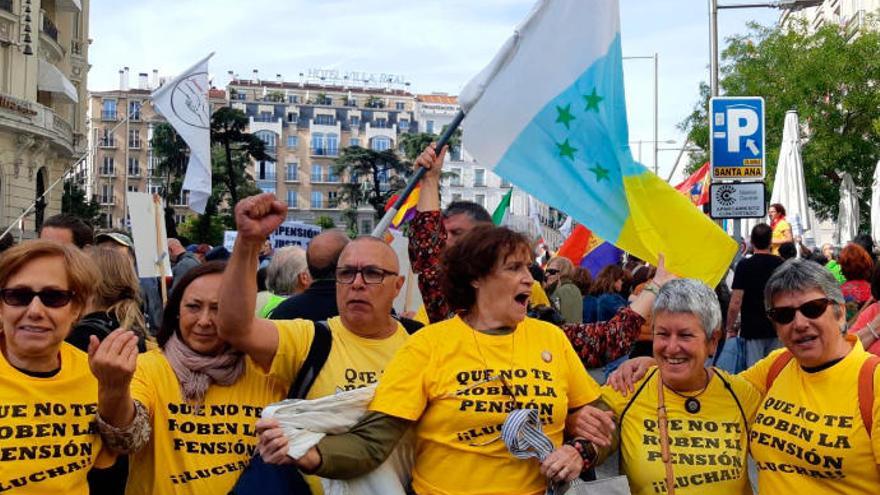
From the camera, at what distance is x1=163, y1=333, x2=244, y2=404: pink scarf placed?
11.5 feet

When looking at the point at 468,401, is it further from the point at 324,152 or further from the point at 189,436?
the point at 324,152

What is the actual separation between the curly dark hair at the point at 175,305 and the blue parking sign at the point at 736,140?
6.60m

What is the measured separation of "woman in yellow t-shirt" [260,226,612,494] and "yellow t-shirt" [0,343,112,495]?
2.50 feet

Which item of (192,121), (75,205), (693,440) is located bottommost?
(693,440)

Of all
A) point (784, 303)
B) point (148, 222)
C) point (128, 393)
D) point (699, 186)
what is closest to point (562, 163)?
point (784, 303)

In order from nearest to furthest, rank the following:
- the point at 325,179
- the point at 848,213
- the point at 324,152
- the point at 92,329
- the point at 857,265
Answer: the point at 92,329 → the point at 857,265 → the point at 848,213 → the point at 325,179 → the point at 324,152

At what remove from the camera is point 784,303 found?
11.8 ft

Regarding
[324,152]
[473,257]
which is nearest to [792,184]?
[473,257]

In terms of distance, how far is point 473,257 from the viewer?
3594 mm

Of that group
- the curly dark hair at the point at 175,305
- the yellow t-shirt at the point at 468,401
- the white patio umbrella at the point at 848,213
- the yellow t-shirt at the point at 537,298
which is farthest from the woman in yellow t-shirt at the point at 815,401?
the white patio umbrella at the point at 848,213

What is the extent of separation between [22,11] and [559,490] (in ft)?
130

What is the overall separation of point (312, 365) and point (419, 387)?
0.53 metres

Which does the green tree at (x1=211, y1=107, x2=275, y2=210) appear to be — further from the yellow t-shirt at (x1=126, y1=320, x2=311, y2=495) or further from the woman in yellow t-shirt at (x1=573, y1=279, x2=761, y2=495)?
the woman in yellow t-shirt at (x1=573, y1=279, x2=761, y2=495)

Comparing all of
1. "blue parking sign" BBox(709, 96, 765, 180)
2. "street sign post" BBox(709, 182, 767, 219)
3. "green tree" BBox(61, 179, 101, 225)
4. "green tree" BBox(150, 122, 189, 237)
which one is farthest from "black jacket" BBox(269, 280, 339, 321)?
"green tree" BBox(150, 122, 189, 237)
